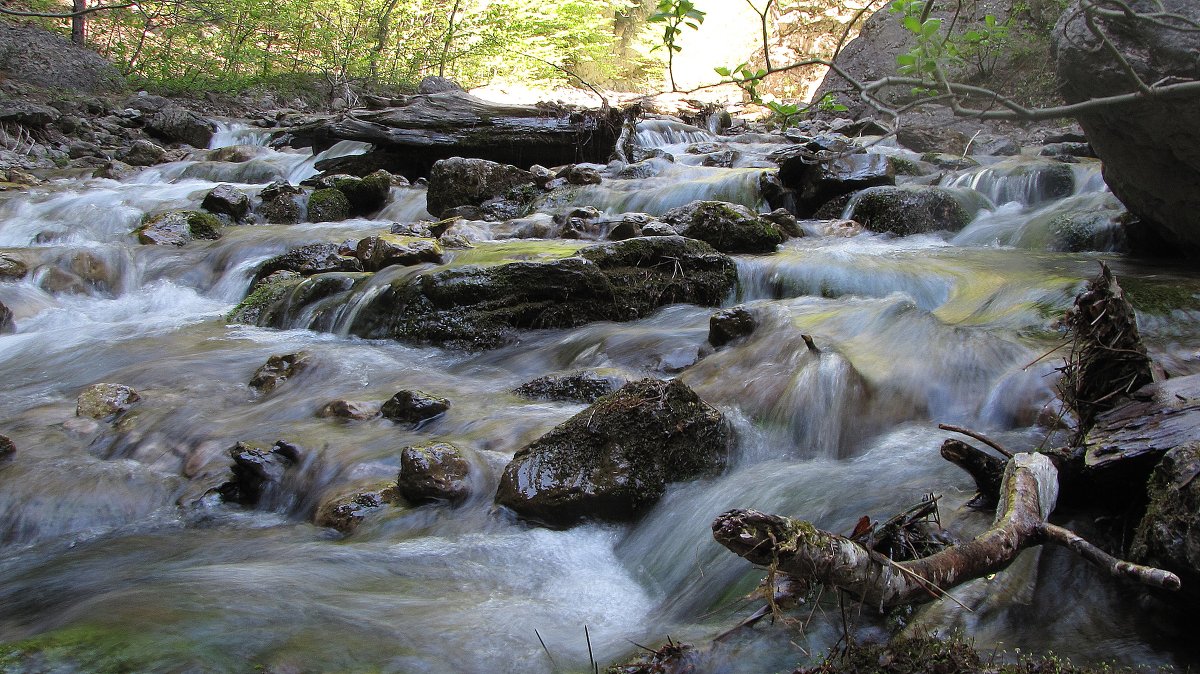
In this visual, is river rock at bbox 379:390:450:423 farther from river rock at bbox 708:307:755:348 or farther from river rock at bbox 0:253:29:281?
river rock at bbox 0:253:29:281

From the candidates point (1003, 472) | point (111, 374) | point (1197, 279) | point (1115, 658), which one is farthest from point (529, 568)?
point (1197, 279)

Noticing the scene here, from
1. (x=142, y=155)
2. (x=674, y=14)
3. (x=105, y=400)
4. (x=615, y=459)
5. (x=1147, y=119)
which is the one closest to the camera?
(x=674, y=14)

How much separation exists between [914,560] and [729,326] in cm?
348

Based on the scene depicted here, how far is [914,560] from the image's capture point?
1862 millimetres

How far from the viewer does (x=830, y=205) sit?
919cm

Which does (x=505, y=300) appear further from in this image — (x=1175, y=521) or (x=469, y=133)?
(x=469, y=133)

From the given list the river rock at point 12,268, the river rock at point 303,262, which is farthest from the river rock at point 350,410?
the river rock at point 12,268

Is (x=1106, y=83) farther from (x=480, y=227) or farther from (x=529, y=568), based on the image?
(x=480, y=227)

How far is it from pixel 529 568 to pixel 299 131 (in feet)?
36.4

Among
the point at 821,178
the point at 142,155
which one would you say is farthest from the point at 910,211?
the point at 142,155

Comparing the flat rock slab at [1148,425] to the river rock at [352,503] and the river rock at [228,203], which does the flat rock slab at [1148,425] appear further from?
the river rock at [228,203]

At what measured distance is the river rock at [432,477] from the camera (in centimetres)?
361

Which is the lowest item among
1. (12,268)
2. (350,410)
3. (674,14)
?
(350,410)

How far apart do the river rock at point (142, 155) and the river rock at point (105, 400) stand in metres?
10.0
